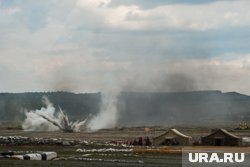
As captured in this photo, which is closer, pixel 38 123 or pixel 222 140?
pixel 222 140

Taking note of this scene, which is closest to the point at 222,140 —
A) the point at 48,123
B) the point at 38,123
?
the point at 48,123

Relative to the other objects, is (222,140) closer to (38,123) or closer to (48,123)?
(48,123)

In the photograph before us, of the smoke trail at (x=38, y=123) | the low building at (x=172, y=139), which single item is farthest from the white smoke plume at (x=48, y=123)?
the low building at (x=172, y=139)

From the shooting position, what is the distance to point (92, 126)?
189 m

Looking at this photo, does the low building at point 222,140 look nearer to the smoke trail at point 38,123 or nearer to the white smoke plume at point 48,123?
the white smoke plume at point 48,123

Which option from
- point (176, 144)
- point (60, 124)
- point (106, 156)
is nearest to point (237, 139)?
point (176, 144)

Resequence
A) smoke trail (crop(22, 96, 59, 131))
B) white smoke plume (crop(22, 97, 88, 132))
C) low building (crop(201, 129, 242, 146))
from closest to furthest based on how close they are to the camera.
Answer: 1. low building (crop(201, 129, 242, 146))
2. white smoke plume (crop(22, 97, 88, 132))
3. smoke trail (crop(22, 96, 59, 131))

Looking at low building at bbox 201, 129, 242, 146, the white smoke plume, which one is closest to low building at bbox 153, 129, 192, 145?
low building at bbox 201, 129, 242, 146

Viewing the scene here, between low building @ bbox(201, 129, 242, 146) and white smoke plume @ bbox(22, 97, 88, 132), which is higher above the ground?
white smoke plume @ bbox(22, 97, 88, 132)

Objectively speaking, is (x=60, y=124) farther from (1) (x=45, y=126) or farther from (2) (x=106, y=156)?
(2) (x=106, y=156)

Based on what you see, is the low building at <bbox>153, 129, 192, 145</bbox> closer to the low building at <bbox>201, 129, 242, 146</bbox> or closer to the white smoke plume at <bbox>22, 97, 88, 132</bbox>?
the low building at <bbox>201, 129, 242, 146</bbox>

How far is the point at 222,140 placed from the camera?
319ft

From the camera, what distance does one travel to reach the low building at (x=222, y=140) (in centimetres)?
9647

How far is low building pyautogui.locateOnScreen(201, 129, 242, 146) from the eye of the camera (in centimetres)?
9647
